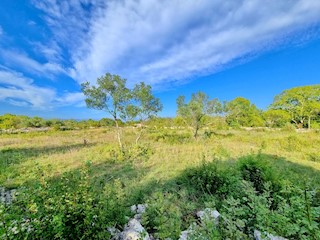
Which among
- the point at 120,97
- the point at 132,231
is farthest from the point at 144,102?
the point at 132,231

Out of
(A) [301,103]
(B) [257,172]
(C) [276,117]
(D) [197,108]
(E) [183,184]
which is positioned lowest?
(E) [183,184]

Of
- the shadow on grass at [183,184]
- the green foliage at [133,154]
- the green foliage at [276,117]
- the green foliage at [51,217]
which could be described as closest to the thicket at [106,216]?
the green foliage at [51,217]

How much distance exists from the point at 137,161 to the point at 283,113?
3235 cm

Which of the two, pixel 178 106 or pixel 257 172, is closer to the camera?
pixel 257 172

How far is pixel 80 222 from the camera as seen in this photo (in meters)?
2.18

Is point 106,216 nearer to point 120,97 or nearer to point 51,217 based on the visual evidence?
point 51,217

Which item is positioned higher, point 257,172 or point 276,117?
point 276,117

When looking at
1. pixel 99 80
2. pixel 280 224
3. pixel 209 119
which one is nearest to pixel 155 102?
pixel 99 80

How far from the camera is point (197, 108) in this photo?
15.0m

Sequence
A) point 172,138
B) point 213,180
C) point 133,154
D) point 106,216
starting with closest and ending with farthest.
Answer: point 106,216 → point 213,180 → point 133,154 → point 172,138

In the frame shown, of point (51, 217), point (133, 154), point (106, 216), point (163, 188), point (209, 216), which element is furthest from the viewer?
point (133, 154)

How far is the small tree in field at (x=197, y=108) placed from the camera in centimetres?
1513

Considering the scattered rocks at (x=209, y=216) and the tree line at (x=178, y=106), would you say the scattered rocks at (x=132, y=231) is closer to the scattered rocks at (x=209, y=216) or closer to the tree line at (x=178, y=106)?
the scattered rocks at (x=209, y=216)

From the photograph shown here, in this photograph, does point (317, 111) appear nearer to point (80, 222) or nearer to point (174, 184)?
point (174, 184)
